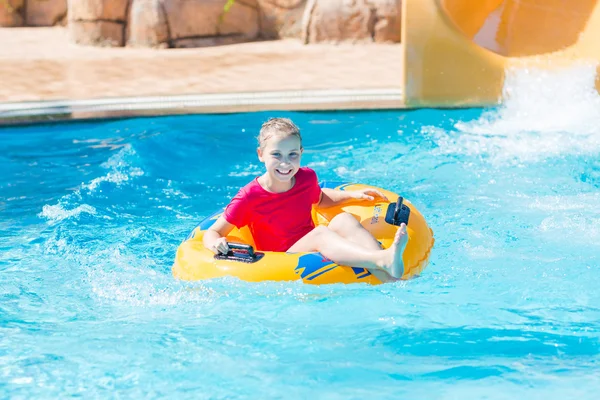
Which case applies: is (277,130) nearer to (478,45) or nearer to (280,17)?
(478,45)

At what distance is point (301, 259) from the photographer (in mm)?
3629

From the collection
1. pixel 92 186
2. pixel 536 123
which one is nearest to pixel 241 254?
pixel 92 186

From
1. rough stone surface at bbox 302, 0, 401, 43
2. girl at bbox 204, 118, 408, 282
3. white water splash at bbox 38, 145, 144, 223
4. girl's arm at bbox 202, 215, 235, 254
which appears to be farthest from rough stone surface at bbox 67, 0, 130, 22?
girl's arm at bbox 202, 215, 235, 254

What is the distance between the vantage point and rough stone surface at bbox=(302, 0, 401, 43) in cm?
931

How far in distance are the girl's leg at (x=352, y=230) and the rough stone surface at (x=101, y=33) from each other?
248 inches

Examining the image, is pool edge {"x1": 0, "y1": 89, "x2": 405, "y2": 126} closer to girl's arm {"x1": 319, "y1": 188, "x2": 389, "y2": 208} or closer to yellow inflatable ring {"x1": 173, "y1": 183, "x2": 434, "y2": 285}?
girl's arm {"x1": 319, "y1": 188, "x2": 389, "y2": 208}

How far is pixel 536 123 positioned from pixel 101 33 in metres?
5.11

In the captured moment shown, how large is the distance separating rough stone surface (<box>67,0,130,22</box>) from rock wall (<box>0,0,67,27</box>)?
135 cm

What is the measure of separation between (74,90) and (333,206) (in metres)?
4.01

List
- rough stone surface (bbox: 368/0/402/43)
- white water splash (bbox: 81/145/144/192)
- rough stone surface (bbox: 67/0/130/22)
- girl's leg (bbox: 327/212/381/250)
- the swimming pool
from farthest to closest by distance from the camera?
1. rough stone surface (bbox: 67/0/130/22)
2. rough stone surface (bbox: 368/0/402/43)
3. white water splash (bbox: 81/145/144/192)
4. girl's leg (bbox: 327/212/381/250)
5. the swimming pool

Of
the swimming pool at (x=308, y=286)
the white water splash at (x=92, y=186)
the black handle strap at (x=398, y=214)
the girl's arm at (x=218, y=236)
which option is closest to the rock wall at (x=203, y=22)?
the swimming pool at (x=308, y=286)

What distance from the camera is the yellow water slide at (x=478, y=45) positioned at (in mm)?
6770

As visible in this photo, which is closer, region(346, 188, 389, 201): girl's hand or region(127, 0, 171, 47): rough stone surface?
region(346, 188, 389, 201): girl's hand

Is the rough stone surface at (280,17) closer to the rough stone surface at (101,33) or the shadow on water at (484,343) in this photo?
the rough stone surface at (101,33)
